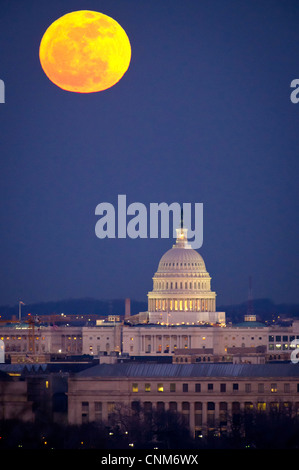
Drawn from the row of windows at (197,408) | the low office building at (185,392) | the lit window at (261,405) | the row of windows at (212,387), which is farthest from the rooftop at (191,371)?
the lit window at (261,405)

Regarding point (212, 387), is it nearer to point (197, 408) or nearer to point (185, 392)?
point (185, 392)

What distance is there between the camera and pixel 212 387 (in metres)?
145

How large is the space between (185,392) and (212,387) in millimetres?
1844

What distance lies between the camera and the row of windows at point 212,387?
473ft

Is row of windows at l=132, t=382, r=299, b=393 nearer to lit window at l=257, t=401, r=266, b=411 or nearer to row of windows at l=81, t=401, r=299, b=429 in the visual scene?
row of windows at l=81, t=401, r=299, b=429

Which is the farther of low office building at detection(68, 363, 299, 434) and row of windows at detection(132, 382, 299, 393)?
row of windows at detection(132, 382, 299, 393)

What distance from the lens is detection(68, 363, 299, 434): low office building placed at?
14188 cm

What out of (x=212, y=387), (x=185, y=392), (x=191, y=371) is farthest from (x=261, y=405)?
(x=191, y=371)

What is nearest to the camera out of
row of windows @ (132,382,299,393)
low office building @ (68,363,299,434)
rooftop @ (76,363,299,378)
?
low office building @ (68,363,299,434)

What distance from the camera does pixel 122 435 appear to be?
4919 inches

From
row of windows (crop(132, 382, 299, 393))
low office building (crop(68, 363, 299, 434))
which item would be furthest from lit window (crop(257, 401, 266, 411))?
row of windows (crop(132, 382, 299, 393))
